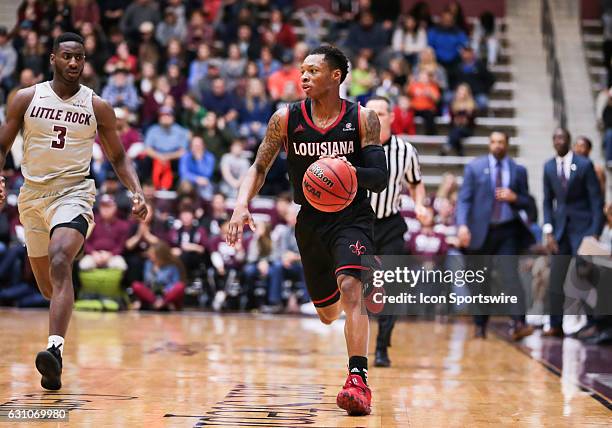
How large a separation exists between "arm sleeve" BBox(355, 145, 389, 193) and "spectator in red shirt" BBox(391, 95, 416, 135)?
34.1ft

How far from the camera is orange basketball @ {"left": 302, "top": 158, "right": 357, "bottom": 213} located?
5.67m

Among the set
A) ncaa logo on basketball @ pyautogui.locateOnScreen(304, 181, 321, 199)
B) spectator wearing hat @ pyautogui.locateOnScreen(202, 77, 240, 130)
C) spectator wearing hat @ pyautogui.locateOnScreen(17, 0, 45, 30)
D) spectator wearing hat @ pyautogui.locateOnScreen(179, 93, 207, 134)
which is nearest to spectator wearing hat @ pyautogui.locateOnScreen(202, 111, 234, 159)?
spectator wearing hat @ pyautogui.locateOnScreen(179, 93, 207, 134)

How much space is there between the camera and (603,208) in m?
11.0

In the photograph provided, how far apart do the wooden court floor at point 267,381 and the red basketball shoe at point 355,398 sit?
0.06m

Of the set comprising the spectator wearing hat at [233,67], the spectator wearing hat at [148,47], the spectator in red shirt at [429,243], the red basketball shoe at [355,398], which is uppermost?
the spectator wearing hat at [148,47]

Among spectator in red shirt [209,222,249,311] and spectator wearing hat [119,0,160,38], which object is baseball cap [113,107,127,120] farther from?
spectator wearing hat [119,0,160,38]

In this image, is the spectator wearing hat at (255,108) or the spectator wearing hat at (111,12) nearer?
the spectator wearing hat at (255,108)

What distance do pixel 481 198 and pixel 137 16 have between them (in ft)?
30.1

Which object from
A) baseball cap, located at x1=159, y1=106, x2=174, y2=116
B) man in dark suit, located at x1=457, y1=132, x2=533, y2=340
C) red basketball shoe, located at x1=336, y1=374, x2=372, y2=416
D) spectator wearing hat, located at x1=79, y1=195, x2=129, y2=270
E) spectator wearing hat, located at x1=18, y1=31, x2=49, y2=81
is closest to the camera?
red basketball shoe, located at x1=336, y1=374, x2=372, y2=416

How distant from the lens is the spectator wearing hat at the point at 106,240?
44.0 feet

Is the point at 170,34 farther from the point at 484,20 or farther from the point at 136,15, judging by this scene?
the point at 484,20

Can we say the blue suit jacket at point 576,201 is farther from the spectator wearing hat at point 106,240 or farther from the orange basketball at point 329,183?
the orange basketball at point 329,183

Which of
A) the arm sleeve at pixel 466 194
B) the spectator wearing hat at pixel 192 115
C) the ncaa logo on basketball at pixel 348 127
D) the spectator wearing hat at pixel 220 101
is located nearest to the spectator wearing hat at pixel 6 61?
the spectator wearing hat at pixel 192 115

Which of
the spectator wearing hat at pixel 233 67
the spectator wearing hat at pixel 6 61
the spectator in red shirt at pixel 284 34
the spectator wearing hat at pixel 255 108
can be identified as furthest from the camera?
the spectator in red shirt at pixel 284 34
